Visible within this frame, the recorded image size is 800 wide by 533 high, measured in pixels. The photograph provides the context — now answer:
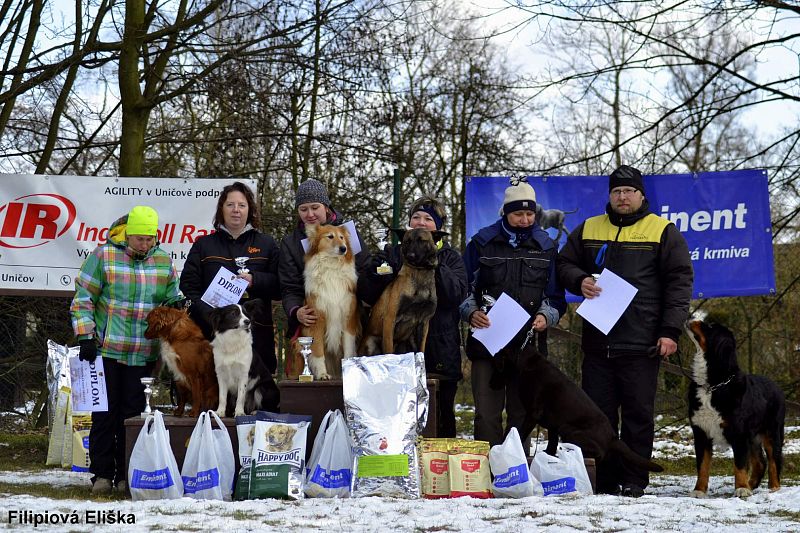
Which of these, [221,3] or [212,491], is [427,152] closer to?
[221,3]

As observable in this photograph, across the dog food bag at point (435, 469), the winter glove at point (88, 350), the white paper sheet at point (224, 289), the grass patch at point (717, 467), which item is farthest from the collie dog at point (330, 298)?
the grass patch at point (717, 467)

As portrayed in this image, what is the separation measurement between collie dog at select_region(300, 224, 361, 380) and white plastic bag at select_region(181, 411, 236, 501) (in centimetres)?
73

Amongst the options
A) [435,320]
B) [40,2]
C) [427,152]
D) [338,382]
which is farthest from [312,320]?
[427,152]

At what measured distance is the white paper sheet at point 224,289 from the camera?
5.07m

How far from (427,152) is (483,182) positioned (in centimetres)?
578

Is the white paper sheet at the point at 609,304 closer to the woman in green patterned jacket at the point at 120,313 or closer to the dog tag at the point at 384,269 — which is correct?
the dog tag at the point at 384,269

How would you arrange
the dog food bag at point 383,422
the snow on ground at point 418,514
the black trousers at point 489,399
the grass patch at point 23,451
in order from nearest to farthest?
the snow on ground at point 418,514, the dog food bag at point 383,422, the black trousers at point 489,399, the grass patch at point 23,451

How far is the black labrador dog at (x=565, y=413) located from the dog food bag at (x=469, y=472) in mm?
549

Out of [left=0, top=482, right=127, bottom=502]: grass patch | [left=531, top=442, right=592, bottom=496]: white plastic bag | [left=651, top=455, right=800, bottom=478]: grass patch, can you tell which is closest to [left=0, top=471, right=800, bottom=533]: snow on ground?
[left=531, top=442, right=592, bottom=496]: white plastic bag

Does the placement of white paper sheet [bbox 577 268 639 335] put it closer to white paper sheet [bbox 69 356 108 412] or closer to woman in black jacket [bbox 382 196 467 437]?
woman in black jacket [bbox 382 196 467 437]

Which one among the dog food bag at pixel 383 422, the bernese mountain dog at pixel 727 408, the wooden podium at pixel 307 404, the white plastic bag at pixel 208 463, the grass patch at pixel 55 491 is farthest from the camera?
the bernese mountain dog at pixel 727 408

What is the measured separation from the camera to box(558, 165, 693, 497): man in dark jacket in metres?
5.03

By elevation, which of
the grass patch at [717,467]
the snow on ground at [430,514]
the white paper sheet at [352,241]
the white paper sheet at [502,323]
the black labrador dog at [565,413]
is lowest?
the grass patch at [717,467]

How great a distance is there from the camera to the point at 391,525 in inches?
140
